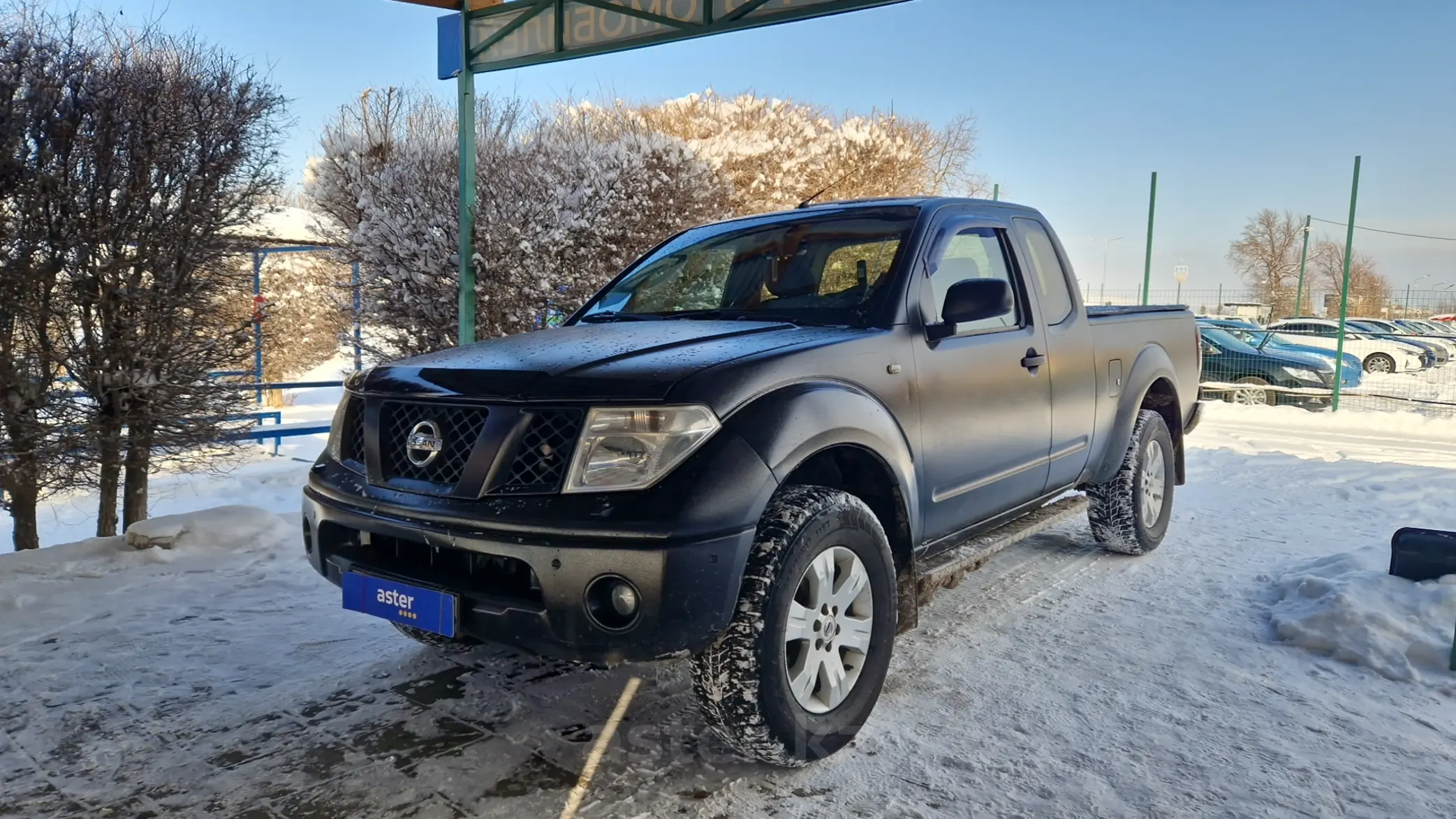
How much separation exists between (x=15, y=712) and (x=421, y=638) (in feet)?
4.31

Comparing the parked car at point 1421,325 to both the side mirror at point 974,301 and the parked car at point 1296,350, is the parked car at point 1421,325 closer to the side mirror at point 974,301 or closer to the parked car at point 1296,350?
the parked car at point 1296,350

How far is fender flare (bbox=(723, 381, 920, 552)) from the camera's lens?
258 centimetres

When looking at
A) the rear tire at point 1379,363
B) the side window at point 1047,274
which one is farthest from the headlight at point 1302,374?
the side window at point 1047,274

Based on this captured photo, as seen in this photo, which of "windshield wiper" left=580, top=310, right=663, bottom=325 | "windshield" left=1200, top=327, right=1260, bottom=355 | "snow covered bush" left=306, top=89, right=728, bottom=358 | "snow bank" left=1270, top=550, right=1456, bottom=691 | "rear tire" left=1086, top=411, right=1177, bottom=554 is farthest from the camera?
"windshield" left=1200, top=327, right=1260, bottom=355

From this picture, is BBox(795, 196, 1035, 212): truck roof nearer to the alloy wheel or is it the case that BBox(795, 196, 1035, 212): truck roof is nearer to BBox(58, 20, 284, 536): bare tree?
the alloy wheel

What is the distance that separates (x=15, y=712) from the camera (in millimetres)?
3135

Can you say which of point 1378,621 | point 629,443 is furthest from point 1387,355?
point 629,443

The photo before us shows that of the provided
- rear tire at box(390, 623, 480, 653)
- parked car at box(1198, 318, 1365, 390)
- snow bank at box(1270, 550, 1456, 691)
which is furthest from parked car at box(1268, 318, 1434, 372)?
rear tire at box(390, 623, 480, 653)

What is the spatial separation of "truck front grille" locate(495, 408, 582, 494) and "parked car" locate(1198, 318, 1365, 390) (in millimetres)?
14623

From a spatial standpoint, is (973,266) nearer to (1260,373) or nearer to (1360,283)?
(1260,373)

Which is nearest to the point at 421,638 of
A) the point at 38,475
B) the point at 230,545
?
the point at 230,545

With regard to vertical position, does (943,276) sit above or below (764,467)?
above

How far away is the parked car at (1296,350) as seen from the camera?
14.5m

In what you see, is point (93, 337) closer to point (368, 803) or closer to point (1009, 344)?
point (368, 803)
